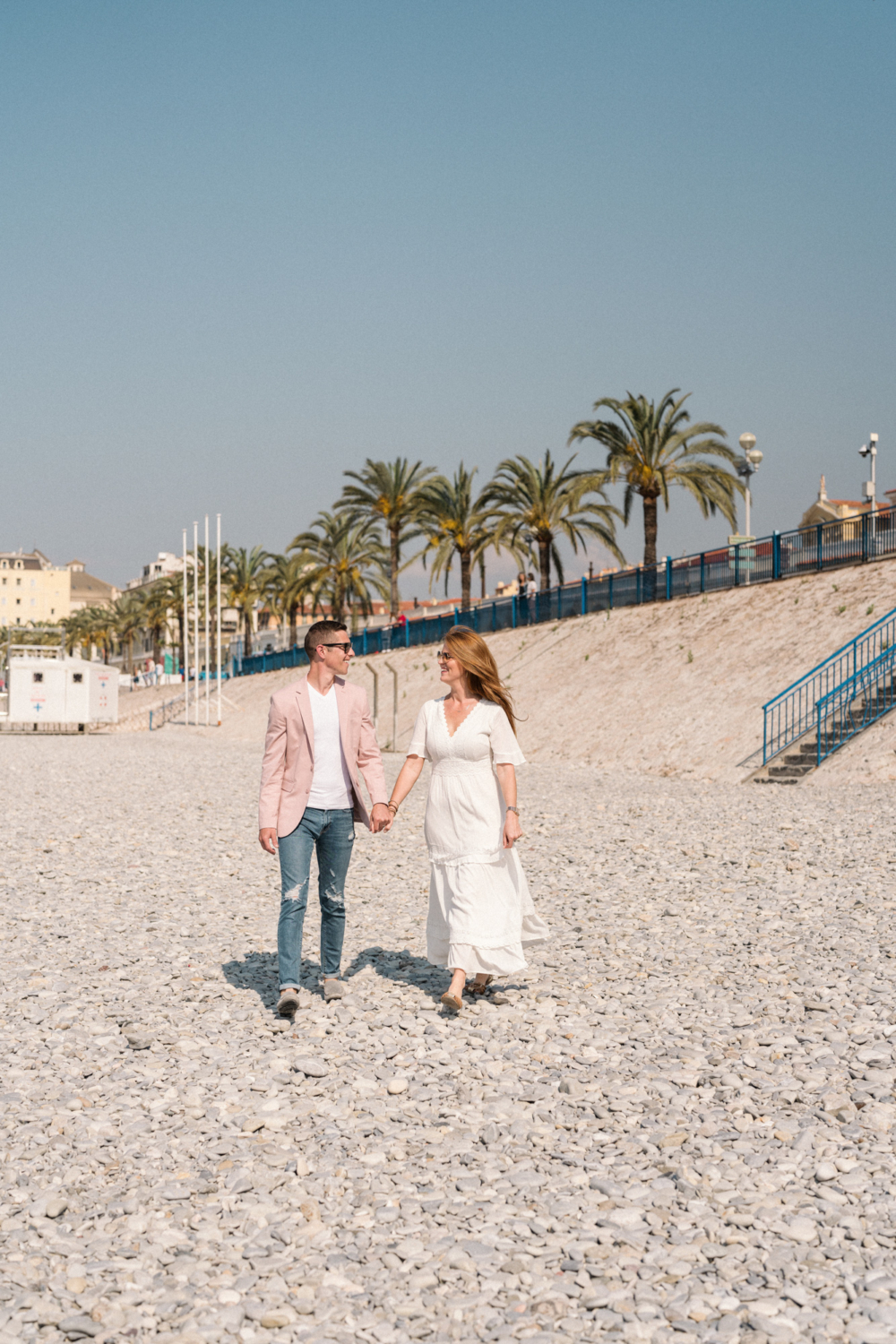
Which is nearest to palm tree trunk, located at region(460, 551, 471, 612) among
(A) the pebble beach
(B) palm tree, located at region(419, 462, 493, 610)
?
(B) palm tree, located at region(419, 462, 493, 610)

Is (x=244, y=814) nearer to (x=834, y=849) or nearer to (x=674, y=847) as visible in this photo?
(x=674, y=847)

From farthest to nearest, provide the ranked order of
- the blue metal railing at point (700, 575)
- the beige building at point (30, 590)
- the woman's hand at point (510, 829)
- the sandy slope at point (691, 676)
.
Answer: the beige building at point (30, 590), the blue metal railing at point (700, 575), the sandy slope at point (691, 676), the woman's hand at point (510, 829)

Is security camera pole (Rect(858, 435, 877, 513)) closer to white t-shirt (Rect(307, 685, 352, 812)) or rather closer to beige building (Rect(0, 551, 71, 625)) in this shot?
white t-shirt (Rect(307, 685, 352, 812))

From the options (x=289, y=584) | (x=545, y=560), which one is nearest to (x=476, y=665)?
(x=545, y=560)

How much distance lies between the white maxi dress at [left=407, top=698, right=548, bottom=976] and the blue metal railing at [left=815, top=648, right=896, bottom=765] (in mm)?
13668

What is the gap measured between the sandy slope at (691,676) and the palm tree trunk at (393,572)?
41.9 ft

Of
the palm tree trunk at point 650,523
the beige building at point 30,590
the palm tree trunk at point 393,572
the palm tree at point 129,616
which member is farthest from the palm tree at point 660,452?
the beige building at point 30,590

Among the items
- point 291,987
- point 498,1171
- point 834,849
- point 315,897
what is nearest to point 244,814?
point 315,897

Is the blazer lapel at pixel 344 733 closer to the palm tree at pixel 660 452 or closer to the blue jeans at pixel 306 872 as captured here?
the blue jeans at pixel 306 872

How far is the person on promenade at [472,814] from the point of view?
5387 millimetres

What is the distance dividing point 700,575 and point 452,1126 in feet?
85.4

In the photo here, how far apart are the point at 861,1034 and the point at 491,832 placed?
192 cm

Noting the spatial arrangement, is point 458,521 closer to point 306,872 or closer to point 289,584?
point 289,584

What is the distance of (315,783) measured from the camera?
5.35 metres
